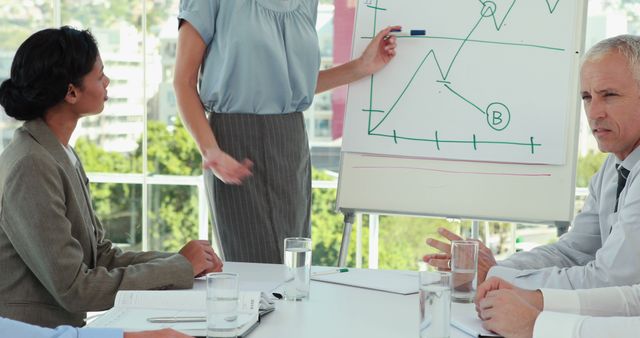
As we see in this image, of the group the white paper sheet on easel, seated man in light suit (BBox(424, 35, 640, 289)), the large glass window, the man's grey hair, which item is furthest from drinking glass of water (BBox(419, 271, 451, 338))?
the large glass window

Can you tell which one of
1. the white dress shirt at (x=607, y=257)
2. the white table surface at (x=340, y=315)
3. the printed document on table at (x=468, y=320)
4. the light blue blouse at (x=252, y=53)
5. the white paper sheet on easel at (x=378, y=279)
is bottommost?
the white table surface at (x=340, y=315)

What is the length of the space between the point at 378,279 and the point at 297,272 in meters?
0.30

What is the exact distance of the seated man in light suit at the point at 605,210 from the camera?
2.02 meters

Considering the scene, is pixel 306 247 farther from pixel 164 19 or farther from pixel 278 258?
pixel 164 19

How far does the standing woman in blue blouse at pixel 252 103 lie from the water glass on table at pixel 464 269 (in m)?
0.88

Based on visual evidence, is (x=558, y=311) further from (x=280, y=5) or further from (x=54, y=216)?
(x=280, y=5)

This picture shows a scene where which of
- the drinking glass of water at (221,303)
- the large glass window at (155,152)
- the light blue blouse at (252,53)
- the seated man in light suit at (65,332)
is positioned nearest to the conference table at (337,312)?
the drinking glass of water at (221,303)

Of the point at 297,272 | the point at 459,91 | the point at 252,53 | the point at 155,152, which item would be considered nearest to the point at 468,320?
the point at 297,272

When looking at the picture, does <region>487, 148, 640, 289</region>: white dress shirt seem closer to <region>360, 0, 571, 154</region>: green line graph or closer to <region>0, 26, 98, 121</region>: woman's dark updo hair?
<region>360, 0, 571, 154</region>: green line graph

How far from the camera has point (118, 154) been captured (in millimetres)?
5008

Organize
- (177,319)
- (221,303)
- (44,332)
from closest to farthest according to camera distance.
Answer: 1. (44,332)
2. (221,303)
3. (177,319)

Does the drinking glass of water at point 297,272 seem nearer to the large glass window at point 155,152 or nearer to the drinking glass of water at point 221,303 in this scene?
the drinking glass of water at point 221,303

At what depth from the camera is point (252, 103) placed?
272cm

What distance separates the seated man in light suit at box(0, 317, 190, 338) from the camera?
55.4 inches
